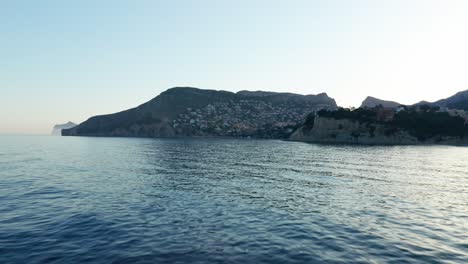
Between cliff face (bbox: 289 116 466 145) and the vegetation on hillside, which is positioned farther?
the vegetation on hillside

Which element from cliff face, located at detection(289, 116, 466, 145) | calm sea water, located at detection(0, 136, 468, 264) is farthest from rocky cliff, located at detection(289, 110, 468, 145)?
calm sea water, located at detection(0, 136, 468, 264)

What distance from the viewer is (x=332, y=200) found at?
31656 millimetres

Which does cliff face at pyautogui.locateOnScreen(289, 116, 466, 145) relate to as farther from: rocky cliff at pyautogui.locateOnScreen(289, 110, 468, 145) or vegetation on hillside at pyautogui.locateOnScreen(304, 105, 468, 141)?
vegetation on hillside at pyautogui.locateOnScreen(304, 105, 468, 141)

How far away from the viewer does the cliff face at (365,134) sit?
175 m

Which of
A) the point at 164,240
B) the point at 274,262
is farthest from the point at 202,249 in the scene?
the point at 274,262

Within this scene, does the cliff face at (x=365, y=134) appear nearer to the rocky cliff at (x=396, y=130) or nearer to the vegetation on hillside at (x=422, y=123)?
the rocky cliff at (x=396, y=130)

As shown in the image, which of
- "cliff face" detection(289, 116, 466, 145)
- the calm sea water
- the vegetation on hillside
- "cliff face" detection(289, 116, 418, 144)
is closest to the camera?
the calm sea water

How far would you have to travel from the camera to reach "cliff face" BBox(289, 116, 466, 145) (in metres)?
175

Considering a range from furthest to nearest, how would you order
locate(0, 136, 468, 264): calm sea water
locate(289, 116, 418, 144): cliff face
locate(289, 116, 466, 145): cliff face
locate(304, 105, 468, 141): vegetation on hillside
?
locate(289, 116, 418, 144): cliff face < locate(304, 105, 468, 141): vegetation on hillside < locate(289, 116, 466, 145): cliff face < locate(0, 136, 468, 264): calm sea water

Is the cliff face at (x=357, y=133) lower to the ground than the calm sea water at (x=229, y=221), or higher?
higher

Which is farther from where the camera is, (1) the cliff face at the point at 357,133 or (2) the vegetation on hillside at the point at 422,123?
(1) the cliff face at the point at 357,133

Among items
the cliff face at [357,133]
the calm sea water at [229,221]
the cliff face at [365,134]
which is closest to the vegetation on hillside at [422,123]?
the cliff face at [365,134]

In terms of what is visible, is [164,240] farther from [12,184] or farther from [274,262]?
[12,184]

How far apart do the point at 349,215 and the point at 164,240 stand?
1593 centimetres
